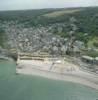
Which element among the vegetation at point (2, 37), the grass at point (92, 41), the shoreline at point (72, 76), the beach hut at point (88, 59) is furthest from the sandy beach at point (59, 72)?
the vegetation at point (2, 37)

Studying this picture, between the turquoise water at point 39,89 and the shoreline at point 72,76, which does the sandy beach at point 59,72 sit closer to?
the shoreline at point 72,76

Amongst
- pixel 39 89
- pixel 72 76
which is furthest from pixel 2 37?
pixel 39 89

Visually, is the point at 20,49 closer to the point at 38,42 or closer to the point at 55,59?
the point at 38,42

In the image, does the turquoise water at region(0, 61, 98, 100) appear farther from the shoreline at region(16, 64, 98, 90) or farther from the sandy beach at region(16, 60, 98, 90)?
the sandy beach at region(16, 60, 98, 90)

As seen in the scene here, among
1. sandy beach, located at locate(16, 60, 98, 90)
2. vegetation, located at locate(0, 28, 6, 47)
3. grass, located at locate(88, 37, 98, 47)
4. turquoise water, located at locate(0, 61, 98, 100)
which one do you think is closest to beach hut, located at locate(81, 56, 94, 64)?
sandy beach, located at locate(16, 60, 98, 90)

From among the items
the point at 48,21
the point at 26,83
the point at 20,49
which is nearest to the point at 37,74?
the point at 26,83

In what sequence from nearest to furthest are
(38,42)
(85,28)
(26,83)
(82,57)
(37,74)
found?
(26,83) < (37,74) < (82,57) < (38,42) < (85,28)

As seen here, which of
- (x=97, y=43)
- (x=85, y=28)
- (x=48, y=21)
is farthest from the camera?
(x=48, y=21)

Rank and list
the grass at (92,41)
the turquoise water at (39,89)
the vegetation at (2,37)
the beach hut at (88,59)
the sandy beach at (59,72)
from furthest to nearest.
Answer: the vegetation at (2,37) → the grass at (92,41) → the beach hut at (88,59) → the sandy beach at (59,72) → the turquoise water at (39,89)
